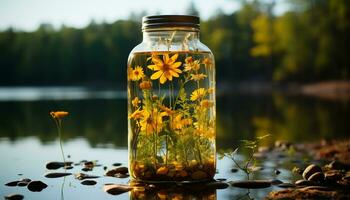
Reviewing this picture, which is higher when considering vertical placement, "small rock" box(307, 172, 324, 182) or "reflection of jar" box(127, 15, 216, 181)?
"reflection of jar" box(127, 15, 216, 181)

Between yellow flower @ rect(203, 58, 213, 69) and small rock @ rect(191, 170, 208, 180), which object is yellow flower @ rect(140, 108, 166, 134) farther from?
yellow flower @ rect(203, 58, 213, 69)

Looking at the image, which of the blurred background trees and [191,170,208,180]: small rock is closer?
[191,170,208,180]: small rock

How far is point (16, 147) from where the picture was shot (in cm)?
745

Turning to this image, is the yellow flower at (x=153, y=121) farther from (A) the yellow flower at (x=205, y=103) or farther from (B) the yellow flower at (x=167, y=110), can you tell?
(A) the yellow flower at (x=205, y=103)

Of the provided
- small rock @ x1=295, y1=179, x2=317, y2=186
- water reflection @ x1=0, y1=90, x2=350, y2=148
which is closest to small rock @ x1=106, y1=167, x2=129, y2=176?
small rock @ x1=295, y1=179, x2=317, y2=186

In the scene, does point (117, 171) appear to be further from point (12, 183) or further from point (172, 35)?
point (172, 35)

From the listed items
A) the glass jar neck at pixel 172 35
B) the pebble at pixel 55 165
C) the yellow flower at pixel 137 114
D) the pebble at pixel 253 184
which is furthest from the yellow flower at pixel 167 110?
the pebble at pixel 55 165

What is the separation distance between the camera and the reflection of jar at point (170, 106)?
4359mm

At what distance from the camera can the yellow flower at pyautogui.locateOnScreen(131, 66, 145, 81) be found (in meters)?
4.44

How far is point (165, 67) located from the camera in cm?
434

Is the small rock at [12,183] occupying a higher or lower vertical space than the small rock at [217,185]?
lower

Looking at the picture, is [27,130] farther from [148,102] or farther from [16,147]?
[148,102]

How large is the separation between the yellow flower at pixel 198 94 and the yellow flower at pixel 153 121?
29 centimetres

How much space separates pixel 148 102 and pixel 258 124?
6.94 meters
